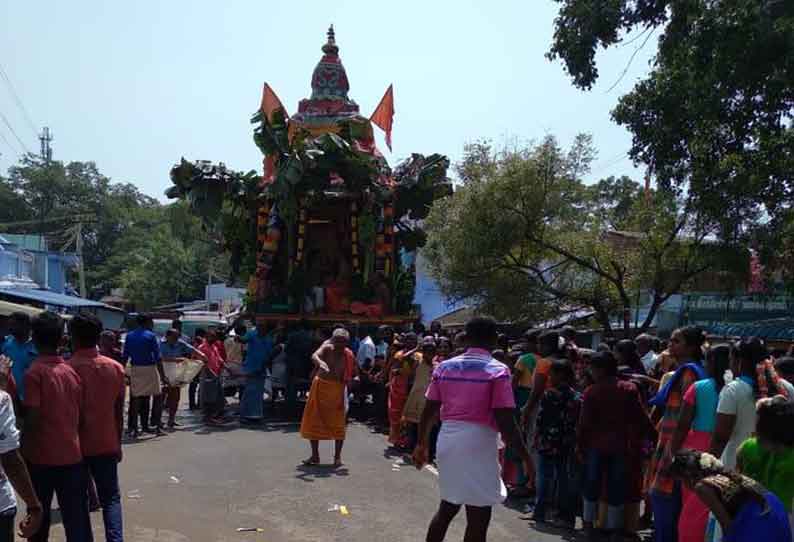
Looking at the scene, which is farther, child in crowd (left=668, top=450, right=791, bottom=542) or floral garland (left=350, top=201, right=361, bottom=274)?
floral garland (left=350, top=201, right=361, bottom=274)

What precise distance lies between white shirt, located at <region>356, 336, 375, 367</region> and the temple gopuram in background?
→ 1744 mm

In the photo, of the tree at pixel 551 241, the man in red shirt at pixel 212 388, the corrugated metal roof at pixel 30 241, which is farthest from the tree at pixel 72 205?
the man in red shirt at pixel 212 388

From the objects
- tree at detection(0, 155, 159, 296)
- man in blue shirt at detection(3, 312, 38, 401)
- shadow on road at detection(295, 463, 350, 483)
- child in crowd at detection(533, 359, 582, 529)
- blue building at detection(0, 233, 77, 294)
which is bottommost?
shadow on road at detection(295, 463, 350, 483)

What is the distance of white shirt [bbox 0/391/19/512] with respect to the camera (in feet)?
13.8

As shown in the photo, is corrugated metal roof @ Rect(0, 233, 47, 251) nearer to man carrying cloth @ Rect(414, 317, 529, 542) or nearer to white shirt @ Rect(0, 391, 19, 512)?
man carrying cloth @ Rect(414, 317, 529, 542)

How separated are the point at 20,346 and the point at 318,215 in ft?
36.6

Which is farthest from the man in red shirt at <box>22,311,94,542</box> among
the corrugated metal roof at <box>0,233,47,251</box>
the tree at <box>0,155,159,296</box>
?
Result: the tree at <box>0,155,159,296</box>

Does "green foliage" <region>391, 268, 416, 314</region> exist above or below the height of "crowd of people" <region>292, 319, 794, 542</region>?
above

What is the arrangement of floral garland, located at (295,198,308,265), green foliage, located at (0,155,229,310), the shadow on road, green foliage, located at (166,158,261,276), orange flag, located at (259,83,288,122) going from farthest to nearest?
green foliage, located at (0,155,229,310) < orange flag, located at (259,83,288,122) < floral garland, located at (295,198,308,265) < green foliage, located at (166,158,261,276) < the shadow on road

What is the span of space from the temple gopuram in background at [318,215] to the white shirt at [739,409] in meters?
11.3

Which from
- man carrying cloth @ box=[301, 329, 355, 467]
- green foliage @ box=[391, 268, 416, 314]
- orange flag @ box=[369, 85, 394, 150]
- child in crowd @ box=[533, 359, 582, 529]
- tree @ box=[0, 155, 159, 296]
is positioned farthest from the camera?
tree @ box=[0, 155, 159, 296]

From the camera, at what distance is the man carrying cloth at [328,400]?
10.3m

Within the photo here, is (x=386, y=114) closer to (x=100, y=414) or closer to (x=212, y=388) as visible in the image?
(x=212, y=388)

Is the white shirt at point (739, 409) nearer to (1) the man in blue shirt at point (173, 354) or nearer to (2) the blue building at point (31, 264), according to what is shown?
(1) the man in blue shirt at point (173, 354)
